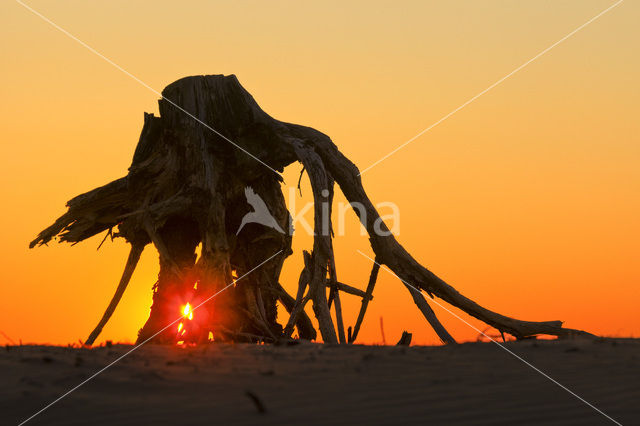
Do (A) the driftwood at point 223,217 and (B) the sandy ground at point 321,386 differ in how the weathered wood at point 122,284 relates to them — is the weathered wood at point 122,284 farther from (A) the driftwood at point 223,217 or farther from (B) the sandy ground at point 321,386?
(B) the sandy ground at point 321,386

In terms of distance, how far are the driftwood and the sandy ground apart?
13.1 ft

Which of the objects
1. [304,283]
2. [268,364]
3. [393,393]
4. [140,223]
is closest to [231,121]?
[140,223]

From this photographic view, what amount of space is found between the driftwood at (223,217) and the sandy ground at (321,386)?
400cm

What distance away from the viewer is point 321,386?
536cm

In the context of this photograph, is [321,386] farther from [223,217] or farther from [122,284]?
[122,284]

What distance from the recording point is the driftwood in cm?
1112

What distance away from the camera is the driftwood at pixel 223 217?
11125 mm

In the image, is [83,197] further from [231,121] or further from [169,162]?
[231,121]

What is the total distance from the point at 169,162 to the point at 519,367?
296 inches

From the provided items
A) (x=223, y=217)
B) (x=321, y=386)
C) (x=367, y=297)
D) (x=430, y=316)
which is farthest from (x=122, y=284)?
(x=321, y=386)

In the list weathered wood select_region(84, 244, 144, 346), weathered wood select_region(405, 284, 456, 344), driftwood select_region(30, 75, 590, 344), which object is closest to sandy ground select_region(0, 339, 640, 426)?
weathered wood select_region(405, 284, 456, 344)

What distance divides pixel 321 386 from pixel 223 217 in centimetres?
667

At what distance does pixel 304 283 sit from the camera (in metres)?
10.8

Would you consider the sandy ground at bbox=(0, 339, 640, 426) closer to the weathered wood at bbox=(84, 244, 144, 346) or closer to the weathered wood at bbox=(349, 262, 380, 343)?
the weathered wood at bbox=(349, 262, 380, 343)
